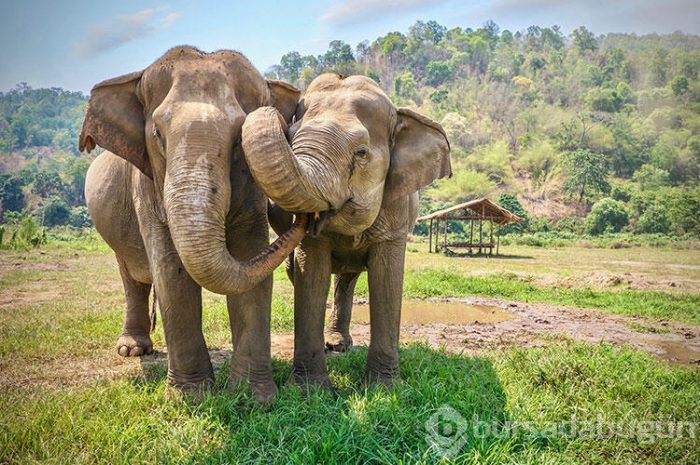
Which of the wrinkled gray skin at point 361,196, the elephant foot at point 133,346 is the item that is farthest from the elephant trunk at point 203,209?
the elephant foot at point 133,346

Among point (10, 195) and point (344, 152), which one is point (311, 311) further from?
point (10, 195)

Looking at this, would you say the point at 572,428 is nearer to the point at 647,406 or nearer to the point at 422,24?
the point at 647,406

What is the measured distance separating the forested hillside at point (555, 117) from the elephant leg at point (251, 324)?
4866 cm

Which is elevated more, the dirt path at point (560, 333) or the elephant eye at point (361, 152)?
the elephant eye at point (361, 152)

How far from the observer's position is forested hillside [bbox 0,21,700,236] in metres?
55.6

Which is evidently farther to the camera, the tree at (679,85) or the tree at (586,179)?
the tree at (679,85)

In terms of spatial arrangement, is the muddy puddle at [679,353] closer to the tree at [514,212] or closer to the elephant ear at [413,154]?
the elephant ear at [413,154]

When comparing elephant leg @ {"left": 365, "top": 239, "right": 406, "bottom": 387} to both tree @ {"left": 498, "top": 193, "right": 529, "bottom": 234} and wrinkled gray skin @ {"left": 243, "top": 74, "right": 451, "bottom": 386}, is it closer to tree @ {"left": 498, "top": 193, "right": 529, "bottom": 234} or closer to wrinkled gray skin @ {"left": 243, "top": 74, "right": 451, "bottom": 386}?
wrinkled gray skin @ {"left": 243, "top": 74, "right": 451, "bottom": 386}

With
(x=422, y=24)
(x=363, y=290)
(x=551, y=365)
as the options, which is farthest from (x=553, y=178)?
(x=422, y=24)

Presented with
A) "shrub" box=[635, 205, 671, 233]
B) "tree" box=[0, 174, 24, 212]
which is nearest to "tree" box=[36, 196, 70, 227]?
"tree" box=[0, 174, 24, 212]

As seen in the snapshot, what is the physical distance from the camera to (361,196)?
4445 millimetres

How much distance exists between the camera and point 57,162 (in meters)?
97.8

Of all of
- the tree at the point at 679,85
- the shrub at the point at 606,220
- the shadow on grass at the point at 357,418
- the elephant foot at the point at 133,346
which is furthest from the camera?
the tree at the point at 679,85

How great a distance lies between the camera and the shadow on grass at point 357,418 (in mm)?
3422
